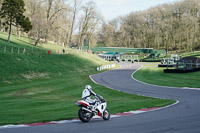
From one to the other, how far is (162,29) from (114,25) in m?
46.2

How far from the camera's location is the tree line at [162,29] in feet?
399

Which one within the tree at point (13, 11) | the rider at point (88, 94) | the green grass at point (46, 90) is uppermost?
the tree at point (13, 11)

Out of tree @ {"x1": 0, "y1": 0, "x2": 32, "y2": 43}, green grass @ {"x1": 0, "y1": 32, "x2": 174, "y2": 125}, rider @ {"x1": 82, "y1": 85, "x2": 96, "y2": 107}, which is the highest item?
tree @ {"x1": 0, "y1": 0, "x2": 32, "y2": 43}

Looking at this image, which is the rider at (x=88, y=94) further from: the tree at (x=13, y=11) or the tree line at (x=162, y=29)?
the tree line at (x=162, y=29)

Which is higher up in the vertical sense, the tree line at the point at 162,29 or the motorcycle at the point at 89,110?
the tree line at the point at 162,29

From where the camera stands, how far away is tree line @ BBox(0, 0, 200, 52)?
3359 inches

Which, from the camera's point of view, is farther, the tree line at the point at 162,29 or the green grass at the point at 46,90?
the tree line at the point at 162,29

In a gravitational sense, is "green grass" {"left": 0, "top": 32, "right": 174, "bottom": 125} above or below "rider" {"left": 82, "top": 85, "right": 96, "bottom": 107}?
below

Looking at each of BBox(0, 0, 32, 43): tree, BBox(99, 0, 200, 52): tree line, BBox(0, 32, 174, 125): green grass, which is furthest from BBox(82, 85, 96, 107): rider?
BBox(99, 0, 200, 52): tree line

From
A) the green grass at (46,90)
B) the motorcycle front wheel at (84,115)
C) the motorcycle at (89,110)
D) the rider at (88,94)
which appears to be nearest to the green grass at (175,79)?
the green grass at (46,90)

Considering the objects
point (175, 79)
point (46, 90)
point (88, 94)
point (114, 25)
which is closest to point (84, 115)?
point (88, 94)

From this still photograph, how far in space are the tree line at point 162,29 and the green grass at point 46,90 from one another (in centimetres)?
6371

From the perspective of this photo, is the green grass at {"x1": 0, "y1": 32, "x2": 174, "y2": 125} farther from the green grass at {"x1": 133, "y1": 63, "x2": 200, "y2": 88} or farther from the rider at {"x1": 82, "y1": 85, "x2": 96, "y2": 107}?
the green grass at {"x1": 133, "y1": 63, "x2": 200, "y2": 88}

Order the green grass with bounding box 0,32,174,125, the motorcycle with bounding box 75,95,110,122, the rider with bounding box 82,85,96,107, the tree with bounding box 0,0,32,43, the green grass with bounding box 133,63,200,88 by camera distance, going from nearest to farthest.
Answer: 1. the motorcycle with bounding box 75,95,110,122
2. the rider with bounding box 82,85,96,107
3. the green grass with bounding box 0,32,174,125
4. the green grass with bounding box 133,63,200,88
5. the tree with bounding box 0,0,32,43
